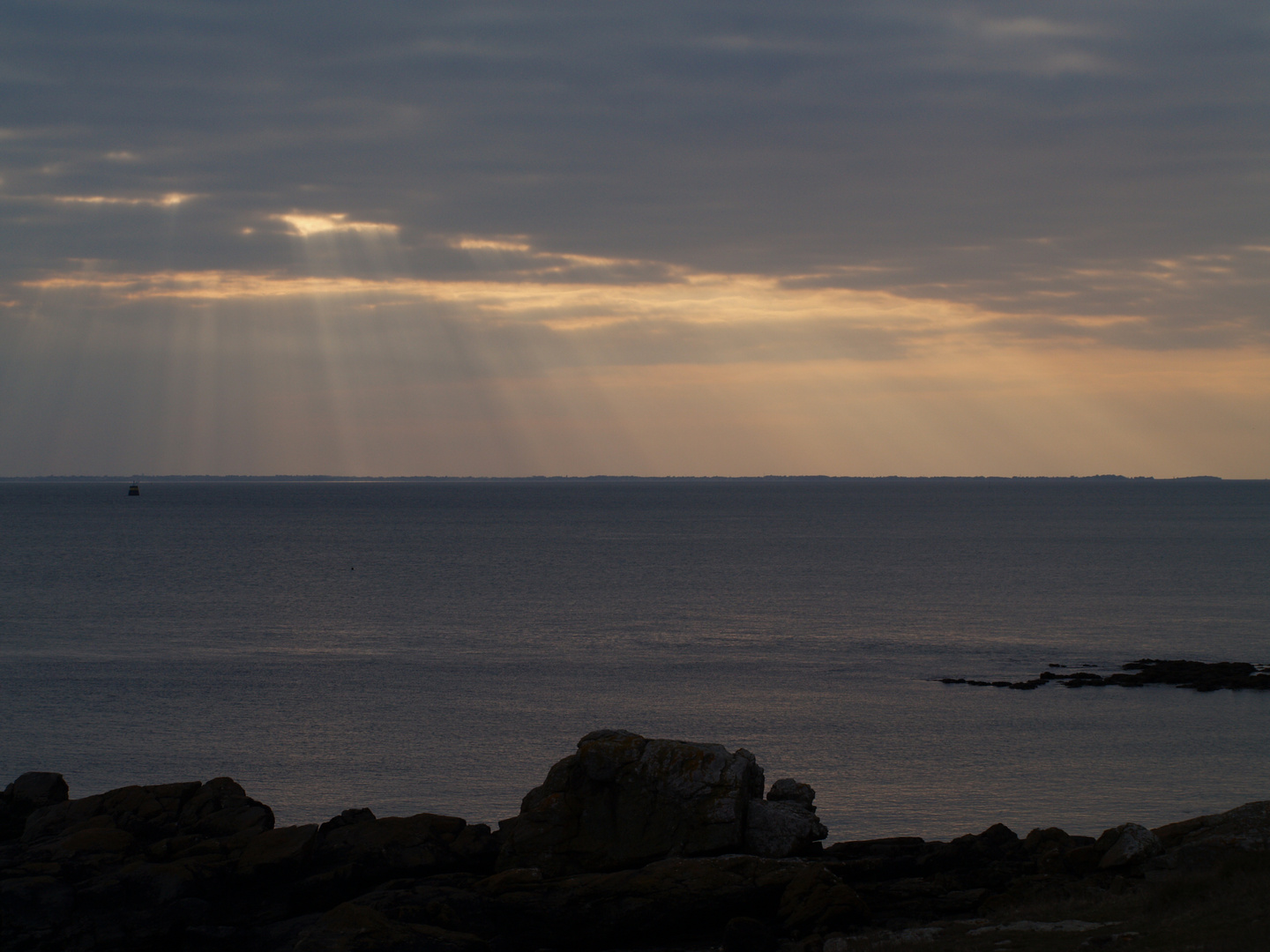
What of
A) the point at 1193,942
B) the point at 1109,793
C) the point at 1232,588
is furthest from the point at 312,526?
the point at 1193,942

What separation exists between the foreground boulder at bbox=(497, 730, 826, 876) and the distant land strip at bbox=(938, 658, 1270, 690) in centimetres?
2636

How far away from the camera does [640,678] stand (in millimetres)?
47281

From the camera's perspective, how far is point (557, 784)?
22.5m

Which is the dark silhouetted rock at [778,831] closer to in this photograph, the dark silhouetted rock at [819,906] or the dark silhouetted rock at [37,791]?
the dark silhouetted rock at [819,906]

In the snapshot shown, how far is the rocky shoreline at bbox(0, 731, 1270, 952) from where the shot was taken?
1852 centimetres

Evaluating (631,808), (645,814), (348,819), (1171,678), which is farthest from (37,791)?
(1171,678)

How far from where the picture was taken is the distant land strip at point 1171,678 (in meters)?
44.5

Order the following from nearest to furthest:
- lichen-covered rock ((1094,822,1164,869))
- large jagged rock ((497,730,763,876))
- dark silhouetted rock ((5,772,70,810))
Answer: lichen-covered rock ((1094,822,1164,869)) < large jagged rock ((497,730,763,876)) < dark silhouetted rock ((5,772,70,810))

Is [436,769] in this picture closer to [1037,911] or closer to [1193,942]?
[1037,911]

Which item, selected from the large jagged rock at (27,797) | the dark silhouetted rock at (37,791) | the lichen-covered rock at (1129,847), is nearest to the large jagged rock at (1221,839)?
the lichen-covered rock at (1129,847)

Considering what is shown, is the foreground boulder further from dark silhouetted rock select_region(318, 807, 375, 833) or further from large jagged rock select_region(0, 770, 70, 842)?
large jagged rock select_region(0, 770, 70, 842)

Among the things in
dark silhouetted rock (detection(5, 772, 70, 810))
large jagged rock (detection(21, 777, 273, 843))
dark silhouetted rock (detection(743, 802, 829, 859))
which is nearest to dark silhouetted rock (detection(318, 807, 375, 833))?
large jagged rock (detection(21, 777, 273, 843))

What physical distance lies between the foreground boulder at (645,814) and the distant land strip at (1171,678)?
1038 inches

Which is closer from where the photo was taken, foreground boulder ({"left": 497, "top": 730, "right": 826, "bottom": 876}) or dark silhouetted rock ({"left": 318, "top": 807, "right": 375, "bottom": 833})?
foreground boulder ({"left": 497, "top": 730, "right": 826, "bottom": 876})
